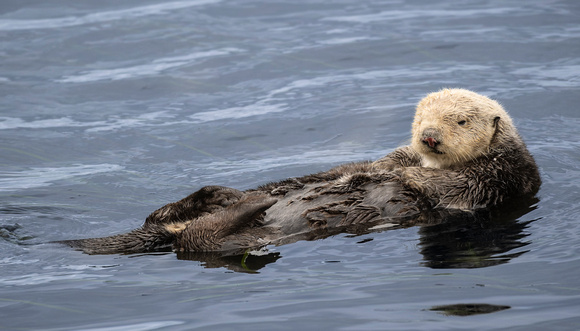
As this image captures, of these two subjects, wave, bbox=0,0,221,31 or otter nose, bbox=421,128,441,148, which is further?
wave, bbox=0,0,221,31

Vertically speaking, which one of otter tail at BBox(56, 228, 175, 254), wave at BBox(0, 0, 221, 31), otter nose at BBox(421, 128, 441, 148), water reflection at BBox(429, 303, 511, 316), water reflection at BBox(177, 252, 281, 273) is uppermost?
wave at BBox(0, 0, 221, 31)

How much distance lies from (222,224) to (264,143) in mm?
3009

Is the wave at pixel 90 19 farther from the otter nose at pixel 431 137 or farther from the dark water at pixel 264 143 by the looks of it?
the otter nose at pixel 431 137

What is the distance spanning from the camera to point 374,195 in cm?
518

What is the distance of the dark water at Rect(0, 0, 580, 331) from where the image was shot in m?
4.10

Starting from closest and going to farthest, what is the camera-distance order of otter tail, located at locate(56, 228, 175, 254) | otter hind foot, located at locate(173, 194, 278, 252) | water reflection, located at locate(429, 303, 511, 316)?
water reflection, located at locate(429, 303, 511, 316) < otter hind foot, located at locate(173, 194, 278, 252) < otter tail, located at locate(56, 228, 175, 254)

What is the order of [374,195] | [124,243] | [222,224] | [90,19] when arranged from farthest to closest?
[90,19] → [374,195] → [124,243] → [222,224]

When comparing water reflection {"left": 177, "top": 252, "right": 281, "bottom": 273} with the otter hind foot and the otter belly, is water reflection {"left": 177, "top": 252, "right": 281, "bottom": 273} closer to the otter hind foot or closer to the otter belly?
the otter hind foot

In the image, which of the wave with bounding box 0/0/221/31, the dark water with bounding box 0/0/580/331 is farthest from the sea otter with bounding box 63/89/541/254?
the wave with bounding box 0/0/221/31

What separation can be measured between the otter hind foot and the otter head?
4.06 feet

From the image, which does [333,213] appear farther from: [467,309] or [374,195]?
[467,309]

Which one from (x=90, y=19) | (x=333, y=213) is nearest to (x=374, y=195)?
(x=333, y=213)

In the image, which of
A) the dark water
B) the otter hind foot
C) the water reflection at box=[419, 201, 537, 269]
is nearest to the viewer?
the dark water

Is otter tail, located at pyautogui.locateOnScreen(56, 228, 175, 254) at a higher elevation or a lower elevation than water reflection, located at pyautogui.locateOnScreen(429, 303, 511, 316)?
higher
